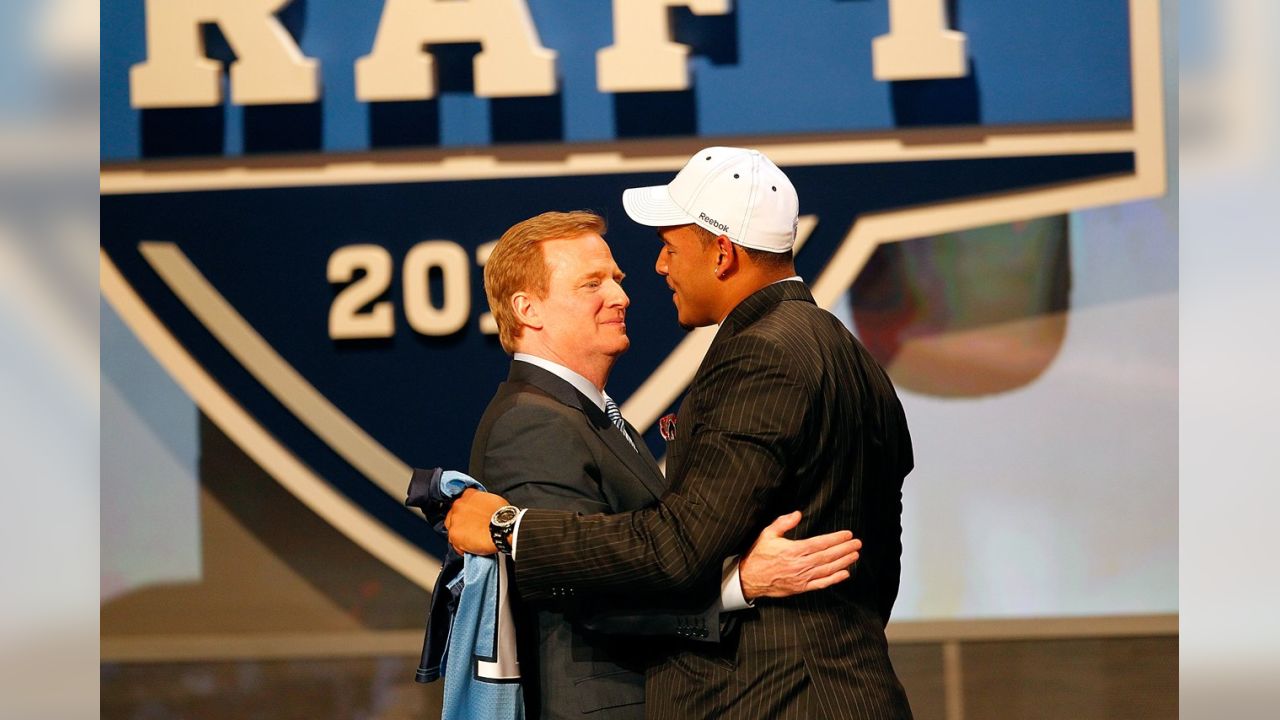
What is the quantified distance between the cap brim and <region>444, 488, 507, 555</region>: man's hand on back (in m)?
0.50

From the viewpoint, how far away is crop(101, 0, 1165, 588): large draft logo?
3.75 metres

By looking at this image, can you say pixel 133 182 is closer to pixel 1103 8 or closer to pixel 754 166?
pixel 754 166

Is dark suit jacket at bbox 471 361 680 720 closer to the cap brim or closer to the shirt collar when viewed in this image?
the shirt collar


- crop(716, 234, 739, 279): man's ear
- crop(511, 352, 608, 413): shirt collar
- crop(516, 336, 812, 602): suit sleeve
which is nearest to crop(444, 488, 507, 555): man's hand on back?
crop(516, 336, 812, 602): suit sleeve

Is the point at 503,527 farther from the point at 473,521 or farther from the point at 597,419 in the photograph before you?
the point at 597,419

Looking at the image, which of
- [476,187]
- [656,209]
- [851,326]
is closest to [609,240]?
[476,187]

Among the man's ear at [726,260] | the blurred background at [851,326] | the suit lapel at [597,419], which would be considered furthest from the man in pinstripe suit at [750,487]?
the blurred background at [851,326]

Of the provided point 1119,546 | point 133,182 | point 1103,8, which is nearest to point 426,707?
point 133,182

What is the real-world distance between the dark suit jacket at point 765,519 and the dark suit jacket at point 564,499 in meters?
0.09

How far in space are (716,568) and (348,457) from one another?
2372mm

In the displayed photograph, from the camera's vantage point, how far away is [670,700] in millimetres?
1919

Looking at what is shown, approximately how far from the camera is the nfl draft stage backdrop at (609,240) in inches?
147

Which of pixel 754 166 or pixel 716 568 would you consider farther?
pixel 754 166

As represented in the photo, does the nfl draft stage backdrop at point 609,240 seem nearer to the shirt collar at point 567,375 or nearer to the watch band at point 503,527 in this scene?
the shirt collar at point 567,375
